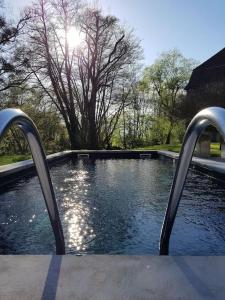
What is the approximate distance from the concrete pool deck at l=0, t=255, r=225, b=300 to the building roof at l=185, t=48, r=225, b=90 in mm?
30858

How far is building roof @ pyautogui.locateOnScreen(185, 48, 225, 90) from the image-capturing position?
32188mm

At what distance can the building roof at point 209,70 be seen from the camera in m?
32.2

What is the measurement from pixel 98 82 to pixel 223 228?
19003 millimetres

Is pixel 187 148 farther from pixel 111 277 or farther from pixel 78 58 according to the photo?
pixel 78 58

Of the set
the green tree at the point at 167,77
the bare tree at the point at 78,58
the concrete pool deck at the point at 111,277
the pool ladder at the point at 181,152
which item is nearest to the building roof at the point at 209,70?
the green tree at the point at 167,77

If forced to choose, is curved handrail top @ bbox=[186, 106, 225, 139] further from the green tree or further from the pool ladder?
the green tree

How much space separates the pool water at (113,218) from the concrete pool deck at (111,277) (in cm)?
155

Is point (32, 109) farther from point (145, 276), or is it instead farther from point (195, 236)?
point (145, 276)

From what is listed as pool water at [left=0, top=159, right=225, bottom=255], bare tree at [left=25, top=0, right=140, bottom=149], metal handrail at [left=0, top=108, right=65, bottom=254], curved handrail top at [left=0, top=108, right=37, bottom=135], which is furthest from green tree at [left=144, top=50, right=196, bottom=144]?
curved handrail top at [left=0, top=108, right=37, bottom=135]

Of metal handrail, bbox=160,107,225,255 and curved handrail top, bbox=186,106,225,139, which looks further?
metal handrail, bbox=160,107,225,255

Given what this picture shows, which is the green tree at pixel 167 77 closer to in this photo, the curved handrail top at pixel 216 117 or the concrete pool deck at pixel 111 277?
the concrete pool deck at pixel 111 277

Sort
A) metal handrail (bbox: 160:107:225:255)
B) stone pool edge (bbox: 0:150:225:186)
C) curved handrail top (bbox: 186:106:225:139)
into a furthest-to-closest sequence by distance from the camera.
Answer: stone pool edge (bbox: 0:150:225:186)
metal handrail (bbox: 160:107:225:255)
curved handrail top (bbox: 186:106:225:139)

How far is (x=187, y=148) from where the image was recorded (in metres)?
2.68

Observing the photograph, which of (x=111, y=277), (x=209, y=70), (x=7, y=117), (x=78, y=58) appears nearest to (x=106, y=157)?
(x=78, y=58)
